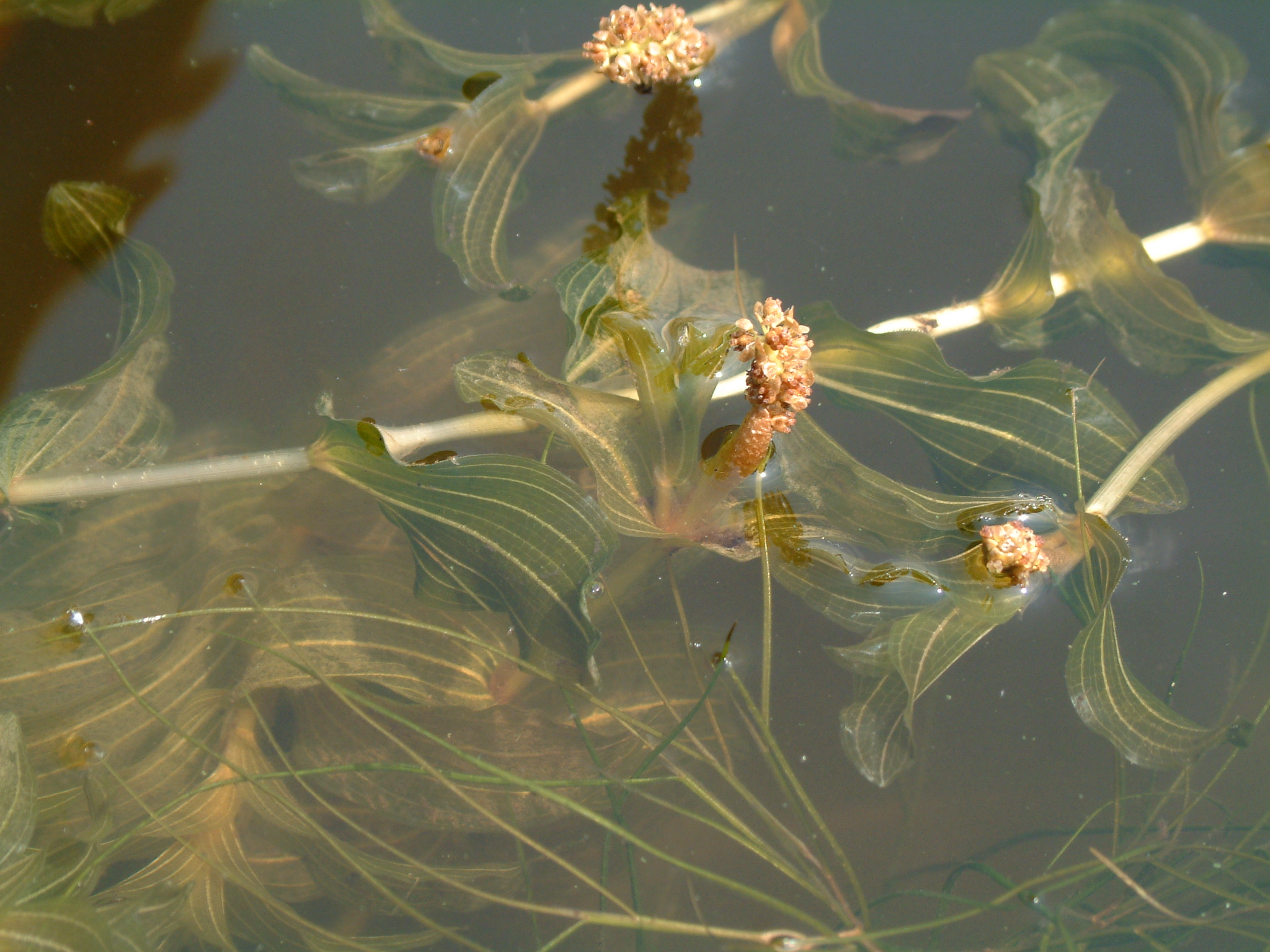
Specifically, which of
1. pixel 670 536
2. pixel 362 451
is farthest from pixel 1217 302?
pixel 362 451

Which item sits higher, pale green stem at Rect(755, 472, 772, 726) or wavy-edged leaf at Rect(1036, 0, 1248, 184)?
wavy-edged leaf at Rect(1036, 0, 1248, 184)

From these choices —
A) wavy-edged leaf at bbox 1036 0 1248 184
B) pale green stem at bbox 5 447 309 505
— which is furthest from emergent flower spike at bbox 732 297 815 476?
wavy-edged leaf at bbox 1036 0 1248 184

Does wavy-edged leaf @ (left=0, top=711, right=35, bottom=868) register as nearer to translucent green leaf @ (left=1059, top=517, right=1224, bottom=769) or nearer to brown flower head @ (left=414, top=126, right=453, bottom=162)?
brown flower head @ (left=414, top=126, right=453, bottom=162)

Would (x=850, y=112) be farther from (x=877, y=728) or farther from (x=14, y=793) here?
(x=14, y=793)

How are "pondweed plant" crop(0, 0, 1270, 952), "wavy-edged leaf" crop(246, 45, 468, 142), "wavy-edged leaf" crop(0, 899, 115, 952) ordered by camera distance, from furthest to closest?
1. "wavy-edged leaf" crop(246, 45, 468, 142)
2. "pondweed plant" crop(0, 0, 1270, 952)
3. "wavy-edged leaf" crop(0, 899, 115, 952)

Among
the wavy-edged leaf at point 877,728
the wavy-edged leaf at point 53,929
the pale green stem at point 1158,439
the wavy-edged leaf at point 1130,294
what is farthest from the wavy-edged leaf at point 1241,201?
the wavy-edged leaf at point 53,929
